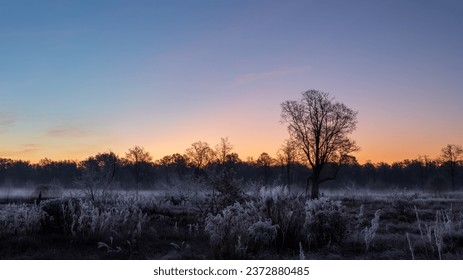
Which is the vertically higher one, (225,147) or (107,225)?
(225,147)

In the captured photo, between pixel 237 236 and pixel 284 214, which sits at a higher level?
pixel 284 214

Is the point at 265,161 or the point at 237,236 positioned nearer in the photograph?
the point at 237,236

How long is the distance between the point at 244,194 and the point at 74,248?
16.6 feet

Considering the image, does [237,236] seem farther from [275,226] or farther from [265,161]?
[265,161]

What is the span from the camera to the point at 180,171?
3844 cm

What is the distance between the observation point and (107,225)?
9.68m

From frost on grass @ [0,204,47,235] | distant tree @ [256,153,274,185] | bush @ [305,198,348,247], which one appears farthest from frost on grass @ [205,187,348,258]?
distant tree @ [256,153,274,185]

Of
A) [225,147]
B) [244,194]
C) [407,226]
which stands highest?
[225,147]

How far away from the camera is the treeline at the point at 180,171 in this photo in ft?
59.3

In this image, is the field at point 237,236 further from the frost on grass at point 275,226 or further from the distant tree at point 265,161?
the distant tree at point 265,161

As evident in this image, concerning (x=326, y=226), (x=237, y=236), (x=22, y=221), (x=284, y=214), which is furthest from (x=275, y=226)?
(x=22, y=221)

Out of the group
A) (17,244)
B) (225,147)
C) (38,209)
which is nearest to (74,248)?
(17,244)
